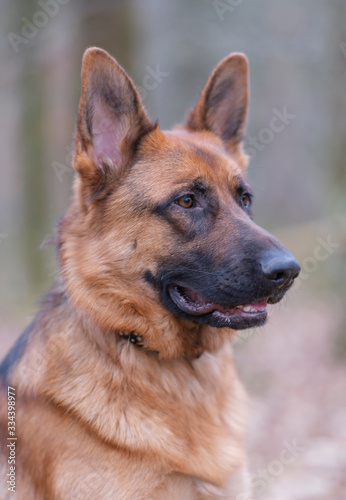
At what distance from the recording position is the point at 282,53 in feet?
33.1

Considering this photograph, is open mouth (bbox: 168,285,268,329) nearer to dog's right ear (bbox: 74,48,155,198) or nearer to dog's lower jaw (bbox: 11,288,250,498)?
dog's lower jaw (bbox: 11,288,250,498)

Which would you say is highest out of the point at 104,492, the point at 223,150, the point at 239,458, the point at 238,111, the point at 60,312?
the point at 238,111

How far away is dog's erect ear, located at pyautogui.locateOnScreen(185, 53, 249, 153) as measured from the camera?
4.00 meters

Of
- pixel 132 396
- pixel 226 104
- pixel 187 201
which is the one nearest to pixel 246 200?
pixel 187 201

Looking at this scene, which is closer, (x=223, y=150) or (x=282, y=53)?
(x=223, y=150)

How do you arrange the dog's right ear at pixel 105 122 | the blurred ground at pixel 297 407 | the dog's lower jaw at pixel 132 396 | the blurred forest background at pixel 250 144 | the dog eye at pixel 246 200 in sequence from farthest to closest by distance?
the blurred forest background at pixel 250 144 < the blurred ground at pixel 297 407 < the dog eye at pixel 246 200 < the dog's right ear at pixel 105 122 < the dog's lower jaw at pixel 132 396

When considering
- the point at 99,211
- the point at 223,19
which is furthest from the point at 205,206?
the point at 223,19

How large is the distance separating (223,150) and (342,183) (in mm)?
4093

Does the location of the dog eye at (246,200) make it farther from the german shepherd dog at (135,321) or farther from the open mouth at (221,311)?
the open mouth at (221,311)

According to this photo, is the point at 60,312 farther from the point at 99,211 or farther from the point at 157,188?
the point at 157,188

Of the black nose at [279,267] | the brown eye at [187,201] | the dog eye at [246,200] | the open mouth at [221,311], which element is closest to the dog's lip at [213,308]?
the open mouth at [221,311]

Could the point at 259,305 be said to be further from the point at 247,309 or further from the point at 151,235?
the point at 151,235

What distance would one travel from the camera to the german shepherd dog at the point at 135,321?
2.99 m

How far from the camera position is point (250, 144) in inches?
399
